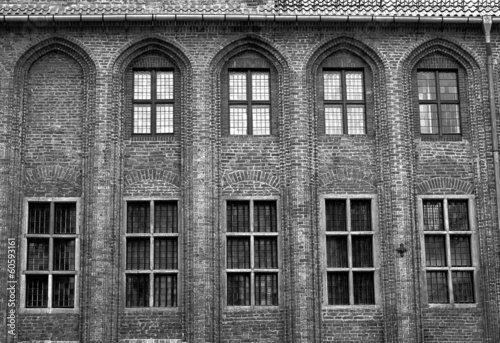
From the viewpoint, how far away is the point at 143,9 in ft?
75.0

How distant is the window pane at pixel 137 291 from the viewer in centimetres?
2164

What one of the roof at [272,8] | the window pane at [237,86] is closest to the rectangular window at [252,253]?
the window pane at [237,86]

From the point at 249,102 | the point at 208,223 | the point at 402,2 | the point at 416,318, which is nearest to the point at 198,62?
the point at 249,102

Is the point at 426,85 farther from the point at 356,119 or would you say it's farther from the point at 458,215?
the point at 458,215

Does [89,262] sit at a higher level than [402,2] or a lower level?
lower

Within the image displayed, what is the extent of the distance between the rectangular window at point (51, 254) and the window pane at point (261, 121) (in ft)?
16.2

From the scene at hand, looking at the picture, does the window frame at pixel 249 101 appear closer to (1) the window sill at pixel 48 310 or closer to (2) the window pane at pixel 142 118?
(2) the window pane at pixel 142 118

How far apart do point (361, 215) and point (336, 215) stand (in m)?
0.64

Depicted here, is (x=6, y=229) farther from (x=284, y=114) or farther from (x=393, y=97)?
(x=393, y=97)

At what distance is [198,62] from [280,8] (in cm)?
254

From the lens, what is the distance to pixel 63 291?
70.7 feet

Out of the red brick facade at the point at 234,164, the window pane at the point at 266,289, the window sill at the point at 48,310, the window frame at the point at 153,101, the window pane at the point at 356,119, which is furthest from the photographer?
the window pane at the point at 356,119

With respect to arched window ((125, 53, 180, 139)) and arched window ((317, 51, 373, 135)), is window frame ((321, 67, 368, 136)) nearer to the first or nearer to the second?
arched window ((317, 51, 373, 135))

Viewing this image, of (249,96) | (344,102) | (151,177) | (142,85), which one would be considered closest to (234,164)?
(249,96)
